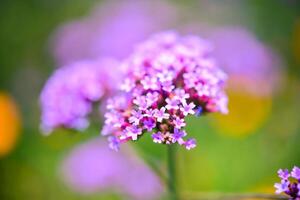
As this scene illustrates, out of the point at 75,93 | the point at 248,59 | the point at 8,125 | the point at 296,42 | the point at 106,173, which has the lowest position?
the point at 75,93

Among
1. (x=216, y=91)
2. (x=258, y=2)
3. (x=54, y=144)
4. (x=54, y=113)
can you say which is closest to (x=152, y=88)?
(x=216, y=91)

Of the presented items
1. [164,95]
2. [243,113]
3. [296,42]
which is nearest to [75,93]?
[164,95]

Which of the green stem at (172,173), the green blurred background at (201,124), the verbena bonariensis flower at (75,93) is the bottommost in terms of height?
the green stem at (172,173)

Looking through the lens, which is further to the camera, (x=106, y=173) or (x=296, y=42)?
(x=296, y=42)

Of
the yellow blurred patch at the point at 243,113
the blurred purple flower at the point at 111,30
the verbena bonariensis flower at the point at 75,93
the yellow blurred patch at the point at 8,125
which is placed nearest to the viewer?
the verbena bonariensis flower at the point at 75,93

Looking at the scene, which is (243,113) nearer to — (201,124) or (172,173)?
(201,124)

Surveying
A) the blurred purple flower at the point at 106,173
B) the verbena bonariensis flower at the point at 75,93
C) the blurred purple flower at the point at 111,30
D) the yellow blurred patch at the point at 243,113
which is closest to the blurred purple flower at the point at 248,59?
the yellow blurred patch at the point at 243,113

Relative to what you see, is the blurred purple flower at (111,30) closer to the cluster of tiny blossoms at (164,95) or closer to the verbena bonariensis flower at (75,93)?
the verbena bonariensis flower at (75,93)
